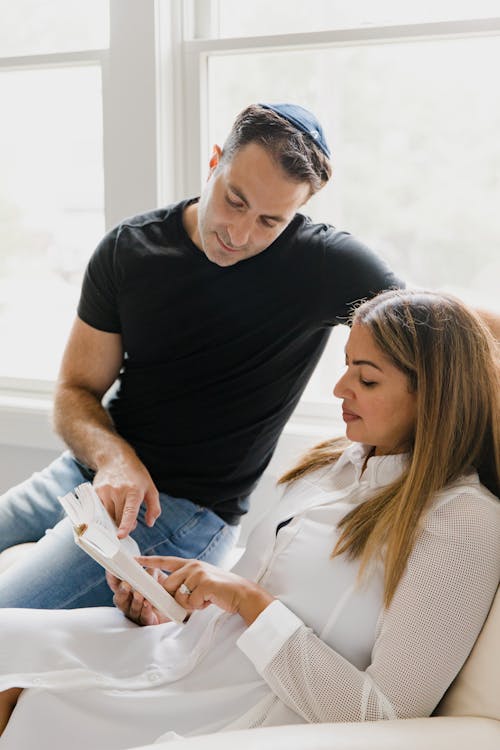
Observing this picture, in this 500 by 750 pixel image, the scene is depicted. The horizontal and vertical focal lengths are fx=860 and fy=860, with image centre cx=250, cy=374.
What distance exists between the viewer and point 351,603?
1300 millimetres

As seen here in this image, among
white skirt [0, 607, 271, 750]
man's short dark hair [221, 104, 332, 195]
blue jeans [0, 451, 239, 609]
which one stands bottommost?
blue jeans [0, 451, 239, 609]

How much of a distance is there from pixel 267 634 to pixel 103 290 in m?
0.99

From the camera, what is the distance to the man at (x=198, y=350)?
1729 millimetres

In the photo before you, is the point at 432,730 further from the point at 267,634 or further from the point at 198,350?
the point at 198,350

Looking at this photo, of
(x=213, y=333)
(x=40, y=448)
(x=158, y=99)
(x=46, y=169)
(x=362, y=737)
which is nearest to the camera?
(x=362, y=737)

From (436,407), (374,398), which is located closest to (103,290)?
(374,398)

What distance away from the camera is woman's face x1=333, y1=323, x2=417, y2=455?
1.39m

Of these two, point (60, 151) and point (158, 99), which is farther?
point (60, 151)

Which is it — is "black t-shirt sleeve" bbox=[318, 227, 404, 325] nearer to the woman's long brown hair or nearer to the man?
the man

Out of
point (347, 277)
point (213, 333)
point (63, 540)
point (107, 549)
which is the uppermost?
point (347, 277)

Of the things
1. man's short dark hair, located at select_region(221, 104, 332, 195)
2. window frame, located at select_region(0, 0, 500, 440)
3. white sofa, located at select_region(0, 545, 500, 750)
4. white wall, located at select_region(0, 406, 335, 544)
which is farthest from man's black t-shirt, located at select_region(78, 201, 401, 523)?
white sofa, located at select_region(0, 545, 500, 750)

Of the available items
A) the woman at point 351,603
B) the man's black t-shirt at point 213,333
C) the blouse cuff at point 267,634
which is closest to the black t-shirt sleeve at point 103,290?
the man's black t-shirt at point 213,333

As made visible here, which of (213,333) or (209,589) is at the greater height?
(213,333)

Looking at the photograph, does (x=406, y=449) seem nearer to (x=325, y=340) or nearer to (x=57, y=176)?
(x=325, y=340)
